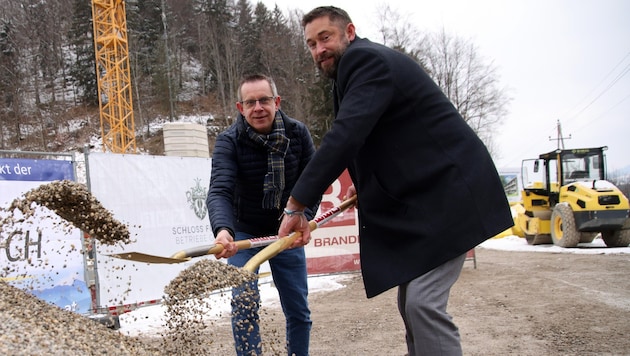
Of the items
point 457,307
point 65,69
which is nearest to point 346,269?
point 457,307

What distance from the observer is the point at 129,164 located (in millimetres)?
6488

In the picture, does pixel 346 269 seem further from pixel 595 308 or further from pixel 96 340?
pixel 96 340

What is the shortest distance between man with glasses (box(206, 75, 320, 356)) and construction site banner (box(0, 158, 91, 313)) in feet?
8.74

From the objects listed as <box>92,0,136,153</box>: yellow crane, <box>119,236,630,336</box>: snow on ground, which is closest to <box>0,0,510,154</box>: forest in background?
<box>92,0,136,153</box>: yellow crane

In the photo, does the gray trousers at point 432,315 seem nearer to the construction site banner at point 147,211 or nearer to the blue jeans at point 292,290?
the blue jeans at point 292,290

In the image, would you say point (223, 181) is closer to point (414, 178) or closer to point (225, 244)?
point (225, 244)

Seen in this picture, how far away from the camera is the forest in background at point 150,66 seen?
3434 cm

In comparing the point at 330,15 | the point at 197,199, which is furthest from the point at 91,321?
the point at 197,199

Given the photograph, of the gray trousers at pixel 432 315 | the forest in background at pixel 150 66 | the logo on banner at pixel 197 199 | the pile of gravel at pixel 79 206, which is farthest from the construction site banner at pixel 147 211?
the forest in background at pixel 150 66

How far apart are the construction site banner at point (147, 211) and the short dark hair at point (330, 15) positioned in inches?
167

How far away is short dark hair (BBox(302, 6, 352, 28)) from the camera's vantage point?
2.31 meters

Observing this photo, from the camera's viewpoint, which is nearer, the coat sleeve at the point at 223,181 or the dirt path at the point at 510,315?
the coat sleeve at the point at 223,181

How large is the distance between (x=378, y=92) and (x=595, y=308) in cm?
427

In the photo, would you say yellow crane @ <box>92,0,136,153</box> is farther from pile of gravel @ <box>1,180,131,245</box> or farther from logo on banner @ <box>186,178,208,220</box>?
pile of gravel @ <box>1,180,131,245</box>
